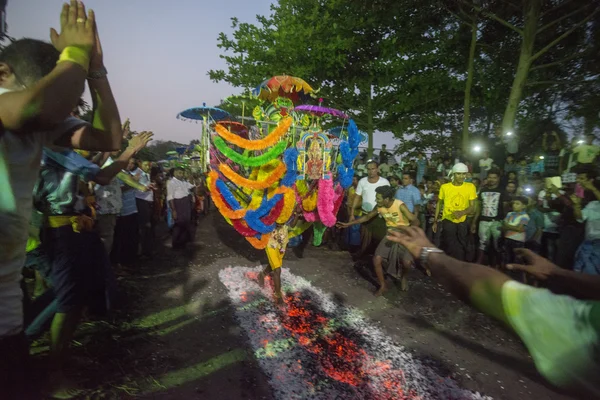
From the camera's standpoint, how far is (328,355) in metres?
3.40

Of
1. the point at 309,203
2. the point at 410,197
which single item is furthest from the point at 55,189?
the point at 410,197

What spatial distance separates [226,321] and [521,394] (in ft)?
10.1

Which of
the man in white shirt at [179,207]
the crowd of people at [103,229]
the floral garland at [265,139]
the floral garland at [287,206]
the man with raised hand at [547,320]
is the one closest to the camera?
the man with raised hand at [547,320]

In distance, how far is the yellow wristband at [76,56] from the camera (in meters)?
1.15

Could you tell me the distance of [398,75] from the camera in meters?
13.2

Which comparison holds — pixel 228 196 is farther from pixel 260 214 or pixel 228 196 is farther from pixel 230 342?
pixel 230 342

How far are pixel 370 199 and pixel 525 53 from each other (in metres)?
7.55

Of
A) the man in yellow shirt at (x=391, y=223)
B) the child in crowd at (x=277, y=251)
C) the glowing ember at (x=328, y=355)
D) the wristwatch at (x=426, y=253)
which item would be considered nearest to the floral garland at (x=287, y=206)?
the child in crowd at (x=277, y=251)

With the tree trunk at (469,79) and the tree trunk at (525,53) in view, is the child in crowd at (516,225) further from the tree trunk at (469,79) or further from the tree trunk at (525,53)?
the tree trunk at (469,79)

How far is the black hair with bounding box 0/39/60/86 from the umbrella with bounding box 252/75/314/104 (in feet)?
16.5

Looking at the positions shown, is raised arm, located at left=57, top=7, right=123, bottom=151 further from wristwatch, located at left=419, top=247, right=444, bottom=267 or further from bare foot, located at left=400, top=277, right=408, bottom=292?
bare foot, located at left=400, top=277, right=408, bottom=292

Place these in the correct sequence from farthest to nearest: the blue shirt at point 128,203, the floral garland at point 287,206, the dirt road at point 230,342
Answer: the blue shirt at point 128,203 → the floral garland at point 287,206 → the dirt road at point 230,342

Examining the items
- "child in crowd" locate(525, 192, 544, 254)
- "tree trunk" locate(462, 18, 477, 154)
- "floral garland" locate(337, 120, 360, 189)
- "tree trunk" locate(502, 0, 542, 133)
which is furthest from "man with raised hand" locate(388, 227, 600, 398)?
"tree trunk" locate(462, 18, 477, 154)

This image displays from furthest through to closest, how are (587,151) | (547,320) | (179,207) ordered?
1. (587,151)
2. (179,207)
3. (547,320)
